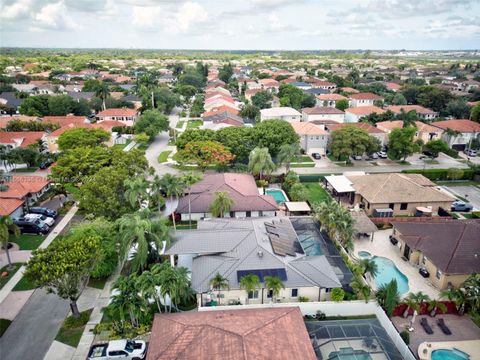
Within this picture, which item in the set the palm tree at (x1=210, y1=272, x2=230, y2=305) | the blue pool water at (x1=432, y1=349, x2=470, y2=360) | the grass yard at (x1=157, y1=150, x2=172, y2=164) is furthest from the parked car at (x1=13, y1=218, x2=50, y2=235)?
the blue pool water at (x1=432, y1=349, x2=470, y2=360)

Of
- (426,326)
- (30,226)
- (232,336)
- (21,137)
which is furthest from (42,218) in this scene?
(426,326)

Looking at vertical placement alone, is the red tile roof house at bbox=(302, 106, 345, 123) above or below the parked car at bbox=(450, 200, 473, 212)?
above

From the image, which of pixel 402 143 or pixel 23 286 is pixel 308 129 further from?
pixel 23 286

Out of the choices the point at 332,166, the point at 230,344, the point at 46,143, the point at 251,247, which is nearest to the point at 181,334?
the point at 230,344

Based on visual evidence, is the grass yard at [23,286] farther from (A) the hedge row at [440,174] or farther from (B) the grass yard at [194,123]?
(B) the grass yard at [194,123]

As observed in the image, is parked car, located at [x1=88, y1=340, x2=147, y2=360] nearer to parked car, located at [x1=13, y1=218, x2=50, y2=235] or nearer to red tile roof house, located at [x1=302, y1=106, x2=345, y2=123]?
parked car, located at [x1=13, y1=218, x2=50, y2=235]

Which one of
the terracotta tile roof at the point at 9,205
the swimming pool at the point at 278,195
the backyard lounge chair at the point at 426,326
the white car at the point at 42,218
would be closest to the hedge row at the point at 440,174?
the swimming pool at the point at 278,195
